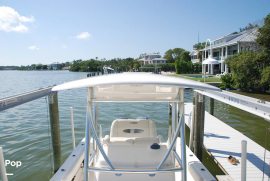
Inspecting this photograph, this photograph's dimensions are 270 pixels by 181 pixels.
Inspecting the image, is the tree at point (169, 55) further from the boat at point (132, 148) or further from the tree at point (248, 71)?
the boat at point (132, 148)

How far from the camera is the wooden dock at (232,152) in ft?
24.1

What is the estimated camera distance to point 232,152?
29.5 feet

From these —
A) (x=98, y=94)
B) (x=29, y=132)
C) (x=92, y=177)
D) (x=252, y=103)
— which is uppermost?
(x=98, y=94)

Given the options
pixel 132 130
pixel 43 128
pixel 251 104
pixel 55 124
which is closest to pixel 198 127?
pixel 251 104

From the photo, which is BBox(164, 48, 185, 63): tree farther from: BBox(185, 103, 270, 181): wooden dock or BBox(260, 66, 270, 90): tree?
BBox(185, 103, 270, 181): wooden dock

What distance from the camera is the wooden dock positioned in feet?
24.1

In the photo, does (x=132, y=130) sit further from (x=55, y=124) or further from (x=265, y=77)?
(x=265, y=77)

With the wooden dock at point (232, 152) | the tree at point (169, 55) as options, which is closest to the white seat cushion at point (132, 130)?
the wooden dock at point (232, 152)

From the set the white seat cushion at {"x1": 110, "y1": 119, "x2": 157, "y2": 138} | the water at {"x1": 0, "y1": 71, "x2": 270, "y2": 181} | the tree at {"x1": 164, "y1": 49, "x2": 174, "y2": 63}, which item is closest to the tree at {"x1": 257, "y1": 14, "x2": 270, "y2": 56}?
the water at {"x1": 0, "y1": 71, "x2": 270, "y2": 181}

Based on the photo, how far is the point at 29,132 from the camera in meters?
13.1

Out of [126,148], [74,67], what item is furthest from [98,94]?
[74,67]

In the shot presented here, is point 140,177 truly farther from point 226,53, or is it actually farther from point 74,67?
point 74,67

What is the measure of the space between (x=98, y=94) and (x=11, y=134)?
10.1 m

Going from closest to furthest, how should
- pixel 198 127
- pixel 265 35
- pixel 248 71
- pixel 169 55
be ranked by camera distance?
pixel 198 127, pixel 265 35, pixel 248 71, pixel 169 55
